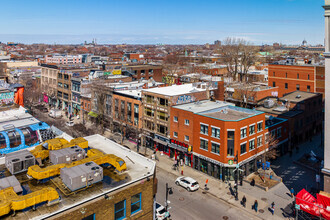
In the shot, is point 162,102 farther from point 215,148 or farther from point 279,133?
point 279,133

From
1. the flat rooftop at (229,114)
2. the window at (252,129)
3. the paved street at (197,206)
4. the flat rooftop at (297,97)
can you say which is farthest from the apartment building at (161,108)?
the flat rooftop at (297,97)

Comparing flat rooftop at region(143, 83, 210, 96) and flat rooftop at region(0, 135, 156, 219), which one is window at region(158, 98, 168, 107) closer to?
flat rooftop at region(143, 83, 210, 96)

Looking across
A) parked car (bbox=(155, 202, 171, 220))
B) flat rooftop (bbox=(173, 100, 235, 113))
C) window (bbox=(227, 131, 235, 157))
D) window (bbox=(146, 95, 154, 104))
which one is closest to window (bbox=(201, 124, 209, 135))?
window (bbox=(227, 131, 235, 157))

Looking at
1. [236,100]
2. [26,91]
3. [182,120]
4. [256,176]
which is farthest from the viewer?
[26,91]

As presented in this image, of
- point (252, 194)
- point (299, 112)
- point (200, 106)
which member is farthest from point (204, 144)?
point (299, 112)

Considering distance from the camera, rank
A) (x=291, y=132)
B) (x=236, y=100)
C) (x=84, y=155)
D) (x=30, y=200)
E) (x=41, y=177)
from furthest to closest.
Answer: (x=236, y=100)
(x=291, y=132)
(x=84, y=155)
(x=41, y=177)
(x=30, y=200)

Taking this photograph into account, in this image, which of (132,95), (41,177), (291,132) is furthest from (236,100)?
(41,177)

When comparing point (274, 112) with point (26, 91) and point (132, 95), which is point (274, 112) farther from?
point (26, 91)
